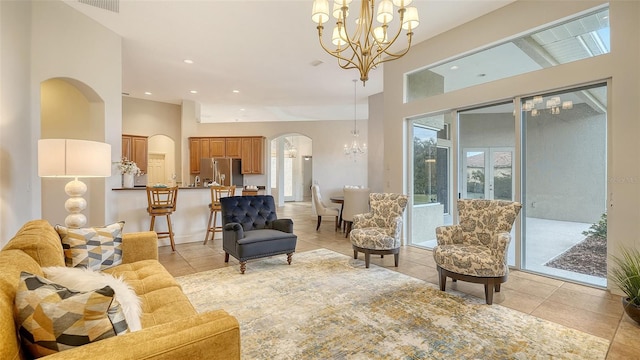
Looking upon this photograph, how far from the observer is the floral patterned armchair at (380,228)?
3.62m

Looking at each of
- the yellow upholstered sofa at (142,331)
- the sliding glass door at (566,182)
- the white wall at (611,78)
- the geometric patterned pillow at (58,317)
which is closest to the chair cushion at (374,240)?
the sliding glass door at (566,182)

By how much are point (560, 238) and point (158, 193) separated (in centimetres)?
554

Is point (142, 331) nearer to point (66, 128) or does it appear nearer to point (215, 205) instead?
point (215, 205)

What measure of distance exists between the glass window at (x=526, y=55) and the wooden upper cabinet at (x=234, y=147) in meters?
6.14

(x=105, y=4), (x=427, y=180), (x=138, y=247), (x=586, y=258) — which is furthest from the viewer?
(x=427, y=180)

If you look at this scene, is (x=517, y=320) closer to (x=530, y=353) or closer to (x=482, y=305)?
(x=482, y=305)

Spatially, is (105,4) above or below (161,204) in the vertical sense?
above

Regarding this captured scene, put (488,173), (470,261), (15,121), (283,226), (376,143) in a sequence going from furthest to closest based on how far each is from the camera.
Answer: (376,143), (488,173), (283,226), (15,121), (470,261)

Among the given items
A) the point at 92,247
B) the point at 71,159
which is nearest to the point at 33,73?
the point at 71,159

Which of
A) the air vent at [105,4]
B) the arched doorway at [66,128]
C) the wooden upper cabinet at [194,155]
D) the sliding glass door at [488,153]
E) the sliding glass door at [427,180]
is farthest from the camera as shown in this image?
the wooden upper cabinet at [194,155]

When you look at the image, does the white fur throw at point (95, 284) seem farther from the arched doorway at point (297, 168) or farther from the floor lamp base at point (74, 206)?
the arched doorway at point (297, 168)

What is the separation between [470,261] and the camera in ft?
8.82

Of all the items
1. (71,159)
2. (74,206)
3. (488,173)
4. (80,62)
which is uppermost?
(80,62)

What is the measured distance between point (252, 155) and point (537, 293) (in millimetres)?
7898
